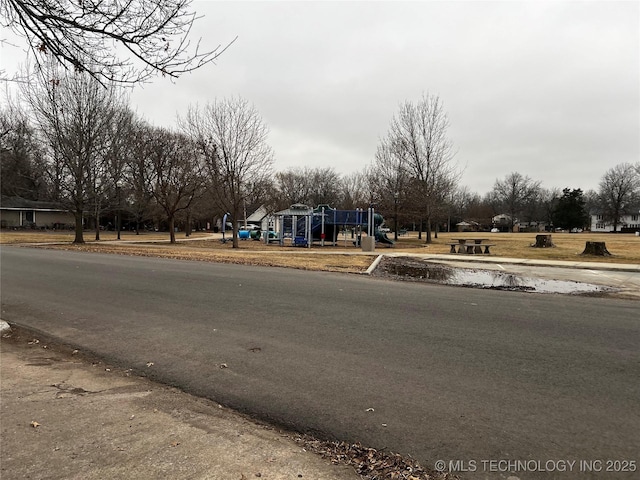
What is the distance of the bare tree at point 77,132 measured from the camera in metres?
26.7

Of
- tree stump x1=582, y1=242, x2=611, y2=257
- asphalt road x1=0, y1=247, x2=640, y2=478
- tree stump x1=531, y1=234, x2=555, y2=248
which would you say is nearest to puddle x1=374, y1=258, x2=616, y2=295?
asphalt road x1=0, y1=247, x2=640, y2=478

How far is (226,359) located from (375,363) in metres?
1.85

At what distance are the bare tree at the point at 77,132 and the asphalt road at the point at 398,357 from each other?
20236 millimetres

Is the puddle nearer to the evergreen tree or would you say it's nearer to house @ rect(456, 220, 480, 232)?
the evergreen tree

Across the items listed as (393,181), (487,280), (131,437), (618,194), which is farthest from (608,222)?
(131,437)

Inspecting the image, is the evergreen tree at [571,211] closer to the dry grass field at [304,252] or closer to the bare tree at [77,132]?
the dry grass field at [304,252]

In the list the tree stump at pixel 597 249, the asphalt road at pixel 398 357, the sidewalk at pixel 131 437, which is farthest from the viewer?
the tree stump at pixel 597 249

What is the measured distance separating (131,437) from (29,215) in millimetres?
67824

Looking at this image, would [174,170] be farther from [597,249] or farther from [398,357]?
[398,357]

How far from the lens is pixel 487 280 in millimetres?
13453

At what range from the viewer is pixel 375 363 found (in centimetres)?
513

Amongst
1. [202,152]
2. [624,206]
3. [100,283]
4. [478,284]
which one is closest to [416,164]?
[202,152]

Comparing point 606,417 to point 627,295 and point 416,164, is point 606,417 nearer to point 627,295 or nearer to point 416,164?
point 627,295

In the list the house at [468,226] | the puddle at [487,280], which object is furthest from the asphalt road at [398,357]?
the house at [468,226]
